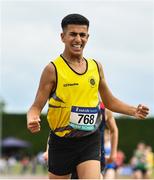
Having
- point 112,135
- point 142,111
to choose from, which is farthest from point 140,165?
point 142,111

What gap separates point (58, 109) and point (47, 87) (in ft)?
0.89

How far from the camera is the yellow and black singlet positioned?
22.9 feet

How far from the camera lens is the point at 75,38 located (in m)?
7.00

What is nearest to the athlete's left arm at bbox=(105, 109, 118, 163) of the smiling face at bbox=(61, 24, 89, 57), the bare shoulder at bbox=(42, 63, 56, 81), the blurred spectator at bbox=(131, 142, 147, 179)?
the smiling face at bbox=(61, 24, 89, 57)

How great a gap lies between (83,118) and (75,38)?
82cm

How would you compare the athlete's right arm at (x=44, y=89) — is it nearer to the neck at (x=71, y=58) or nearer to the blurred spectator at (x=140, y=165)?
the neck at (x=71, y=58)

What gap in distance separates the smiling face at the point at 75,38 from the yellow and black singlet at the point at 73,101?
15 cm

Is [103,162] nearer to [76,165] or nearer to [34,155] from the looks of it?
[76,165]

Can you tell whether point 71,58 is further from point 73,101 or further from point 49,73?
point 73,101

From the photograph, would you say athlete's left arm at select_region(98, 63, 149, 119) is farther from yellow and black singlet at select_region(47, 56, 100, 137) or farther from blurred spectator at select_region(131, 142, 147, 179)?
blurred spectator at select_region(131, 142, 147, 179)

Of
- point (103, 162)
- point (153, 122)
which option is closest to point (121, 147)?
point (153, 122)

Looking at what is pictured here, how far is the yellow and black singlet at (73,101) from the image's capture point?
6.96 meters

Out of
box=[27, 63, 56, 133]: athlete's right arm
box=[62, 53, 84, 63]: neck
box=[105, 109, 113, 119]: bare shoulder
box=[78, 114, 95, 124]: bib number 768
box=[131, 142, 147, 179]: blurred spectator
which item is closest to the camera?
box=[27, 63, 56, 133]: athlete's right arm

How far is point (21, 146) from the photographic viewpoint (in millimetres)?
45281
